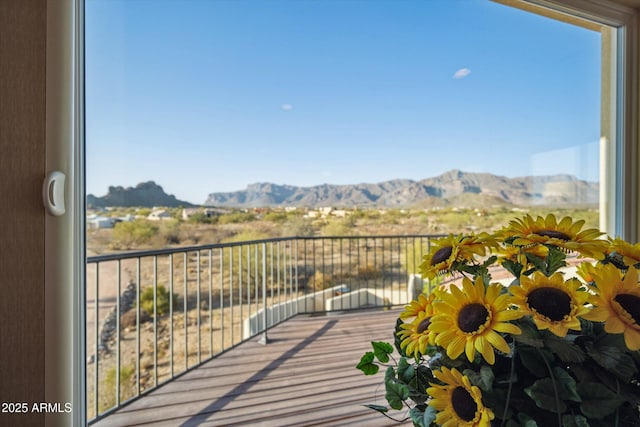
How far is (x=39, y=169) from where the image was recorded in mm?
895

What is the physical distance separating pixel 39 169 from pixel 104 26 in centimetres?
75

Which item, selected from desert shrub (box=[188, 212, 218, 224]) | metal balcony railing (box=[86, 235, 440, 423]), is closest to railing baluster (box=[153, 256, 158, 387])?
metal balcony railing (box=[86, 235, 440, 423])

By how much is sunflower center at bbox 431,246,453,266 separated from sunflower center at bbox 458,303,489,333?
0.08 metres

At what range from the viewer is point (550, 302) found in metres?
0.36

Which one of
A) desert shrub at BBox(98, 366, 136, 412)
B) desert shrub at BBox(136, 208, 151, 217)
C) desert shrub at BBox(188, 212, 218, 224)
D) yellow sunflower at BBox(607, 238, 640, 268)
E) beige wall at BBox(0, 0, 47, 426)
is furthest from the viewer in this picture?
desert shrub at BBox(188, 212, 218, 224)

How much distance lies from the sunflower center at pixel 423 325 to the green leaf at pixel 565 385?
0.15 metres

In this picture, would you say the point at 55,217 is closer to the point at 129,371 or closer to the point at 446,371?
the point at 446,371

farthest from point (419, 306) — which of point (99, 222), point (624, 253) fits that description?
point (99, 222)

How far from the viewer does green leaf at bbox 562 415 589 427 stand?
319 millimetres

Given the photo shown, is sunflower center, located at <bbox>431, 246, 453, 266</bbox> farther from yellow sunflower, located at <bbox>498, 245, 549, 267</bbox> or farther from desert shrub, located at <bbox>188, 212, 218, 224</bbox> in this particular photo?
desert shrub, located at <bbox>188, 212, 218, 224</bbox>

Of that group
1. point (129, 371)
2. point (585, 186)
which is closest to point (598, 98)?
point (585, 186)

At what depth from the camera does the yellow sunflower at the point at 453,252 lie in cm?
46

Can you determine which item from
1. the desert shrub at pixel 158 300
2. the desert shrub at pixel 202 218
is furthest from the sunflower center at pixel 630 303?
the desert shrub at pixel 202 218

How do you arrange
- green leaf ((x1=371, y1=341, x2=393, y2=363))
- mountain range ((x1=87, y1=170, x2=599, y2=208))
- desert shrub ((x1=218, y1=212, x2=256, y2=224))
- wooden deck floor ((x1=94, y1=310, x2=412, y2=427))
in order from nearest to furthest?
green leaf ((x1=371, y1=341, x2=393, y2=363)) < wooden deck floor ((x1=94, y1=310, x2=412, y2=427)) < mountain range ((x1=87, y1=170, x2=599, y2=208)) < desert shrub ((x1=218, y1=212, x2=256, y2=224))
